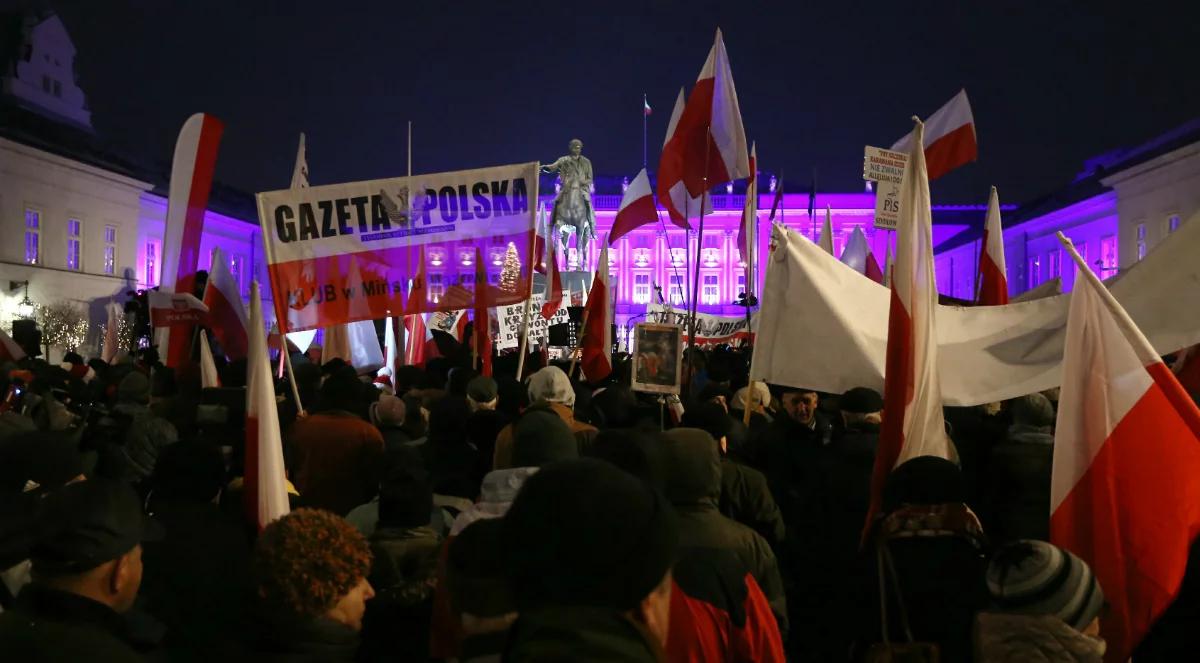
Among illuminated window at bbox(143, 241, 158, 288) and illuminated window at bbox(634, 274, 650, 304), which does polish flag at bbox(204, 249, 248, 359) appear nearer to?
illuminated window at bbox(143, 241, 158, 288)

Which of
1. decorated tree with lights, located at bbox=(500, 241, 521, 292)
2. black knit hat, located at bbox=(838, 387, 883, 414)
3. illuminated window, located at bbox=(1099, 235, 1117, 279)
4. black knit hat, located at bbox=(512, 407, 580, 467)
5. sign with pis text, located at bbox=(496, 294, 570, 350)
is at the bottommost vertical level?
black knit hat, located at bbox=(512, 407, 580, 467)

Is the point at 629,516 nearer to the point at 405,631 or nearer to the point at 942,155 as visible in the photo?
the point at 405,631

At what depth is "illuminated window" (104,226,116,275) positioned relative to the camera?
32.7 metres

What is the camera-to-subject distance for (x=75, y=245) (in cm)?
3139

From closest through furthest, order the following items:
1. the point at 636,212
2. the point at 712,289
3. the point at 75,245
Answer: the point at 636,212 < the point at 75,245 < the point at 712,289

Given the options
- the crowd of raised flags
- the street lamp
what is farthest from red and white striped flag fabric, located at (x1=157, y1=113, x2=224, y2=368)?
the street lamp

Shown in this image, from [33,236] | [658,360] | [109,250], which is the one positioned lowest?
[658,360]

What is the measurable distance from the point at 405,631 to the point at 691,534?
2.67 ft

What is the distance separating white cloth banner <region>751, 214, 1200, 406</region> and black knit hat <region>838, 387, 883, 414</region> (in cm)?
20

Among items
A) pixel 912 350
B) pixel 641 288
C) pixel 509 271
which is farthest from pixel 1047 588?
pixel 641 288

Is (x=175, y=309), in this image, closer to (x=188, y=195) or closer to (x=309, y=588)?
(x=188, y=195)

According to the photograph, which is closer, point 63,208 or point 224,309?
point 224,309

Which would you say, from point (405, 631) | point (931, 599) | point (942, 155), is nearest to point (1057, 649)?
point (931, 599)

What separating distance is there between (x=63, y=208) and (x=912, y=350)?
3098 centimetres
